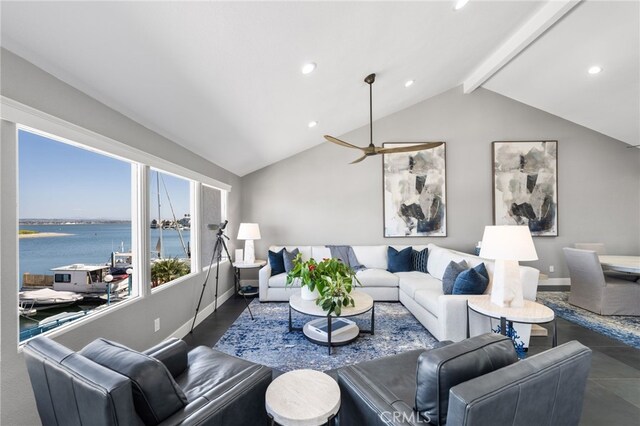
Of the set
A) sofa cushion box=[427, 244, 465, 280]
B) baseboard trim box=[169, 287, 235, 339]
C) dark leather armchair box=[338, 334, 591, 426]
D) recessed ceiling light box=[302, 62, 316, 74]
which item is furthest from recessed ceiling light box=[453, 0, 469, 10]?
baseboard trim box=[169, 287, 235, 339]

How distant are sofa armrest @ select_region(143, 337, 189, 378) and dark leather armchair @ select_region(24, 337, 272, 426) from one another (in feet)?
0.51

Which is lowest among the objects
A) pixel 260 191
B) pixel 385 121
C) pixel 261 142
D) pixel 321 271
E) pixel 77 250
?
pixel 321 271

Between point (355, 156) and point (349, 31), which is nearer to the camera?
point (349, 31)

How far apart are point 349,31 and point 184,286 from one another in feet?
10.5

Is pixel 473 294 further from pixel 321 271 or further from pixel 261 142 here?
pixel 261 142

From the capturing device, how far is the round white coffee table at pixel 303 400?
1.09 metres

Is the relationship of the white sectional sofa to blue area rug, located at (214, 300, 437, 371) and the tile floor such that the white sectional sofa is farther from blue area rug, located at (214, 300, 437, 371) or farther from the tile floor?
the tile floor

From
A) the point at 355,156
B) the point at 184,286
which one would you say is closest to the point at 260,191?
the point at 355,156

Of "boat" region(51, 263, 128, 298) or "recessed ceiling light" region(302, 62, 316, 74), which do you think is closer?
"boat" region(51, 263, 128, 298)

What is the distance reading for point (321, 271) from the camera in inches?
111

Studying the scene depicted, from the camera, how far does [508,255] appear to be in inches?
88.0

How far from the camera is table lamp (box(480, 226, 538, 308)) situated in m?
2.22

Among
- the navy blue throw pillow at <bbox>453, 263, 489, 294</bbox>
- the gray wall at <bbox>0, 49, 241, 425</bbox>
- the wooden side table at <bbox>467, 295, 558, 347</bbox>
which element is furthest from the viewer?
the navy blue throw pillow at <bbox>453, 263, 489, 294</bbox>

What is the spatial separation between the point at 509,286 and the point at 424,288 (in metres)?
1.22
